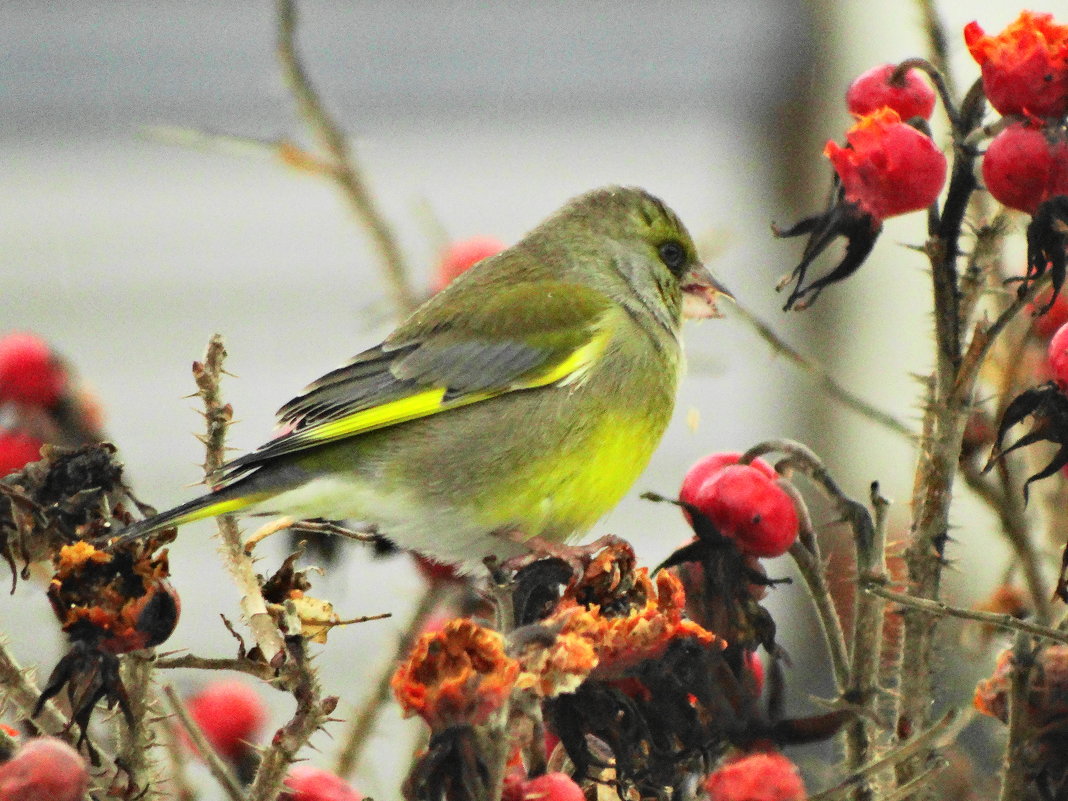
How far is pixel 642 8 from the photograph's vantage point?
6.55 metres

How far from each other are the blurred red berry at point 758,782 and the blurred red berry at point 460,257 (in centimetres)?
168

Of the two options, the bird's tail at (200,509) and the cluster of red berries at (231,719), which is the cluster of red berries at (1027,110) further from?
the cluster of red berries at (231,719)

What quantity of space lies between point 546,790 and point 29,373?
1203mm

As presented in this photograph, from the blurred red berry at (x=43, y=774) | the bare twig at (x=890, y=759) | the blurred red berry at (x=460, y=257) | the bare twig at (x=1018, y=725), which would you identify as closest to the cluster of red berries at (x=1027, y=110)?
the bare twig at (x=1018, y=725)

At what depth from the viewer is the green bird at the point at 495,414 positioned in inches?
87.8

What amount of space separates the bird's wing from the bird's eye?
158 mm

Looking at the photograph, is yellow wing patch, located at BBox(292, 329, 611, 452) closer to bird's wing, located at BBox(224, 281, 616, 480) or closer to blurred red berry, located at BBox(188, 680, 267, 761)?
bird's wing, located at BBox(224, 281, 616, 480)

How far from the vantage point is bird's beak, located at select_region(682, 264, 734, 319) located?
259 cm

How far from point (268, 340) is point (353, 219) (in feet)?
12.3

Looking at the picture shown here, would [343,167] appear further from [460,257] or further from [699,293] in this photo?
[699,293]

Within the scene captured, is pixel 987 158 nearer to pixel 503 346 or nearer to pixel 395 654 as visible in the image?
pixel 395 654

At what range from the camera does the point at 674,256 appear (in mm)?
2672

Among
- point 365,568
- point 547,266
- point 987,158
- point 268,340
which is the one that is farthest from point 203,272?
point 987,158

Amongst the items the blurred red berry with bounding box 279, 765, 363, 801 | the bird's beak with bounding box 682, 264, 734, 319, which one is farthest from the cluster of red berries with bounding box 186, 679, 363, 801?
the bird's beak with bounding box 682, 264, 734, 319
